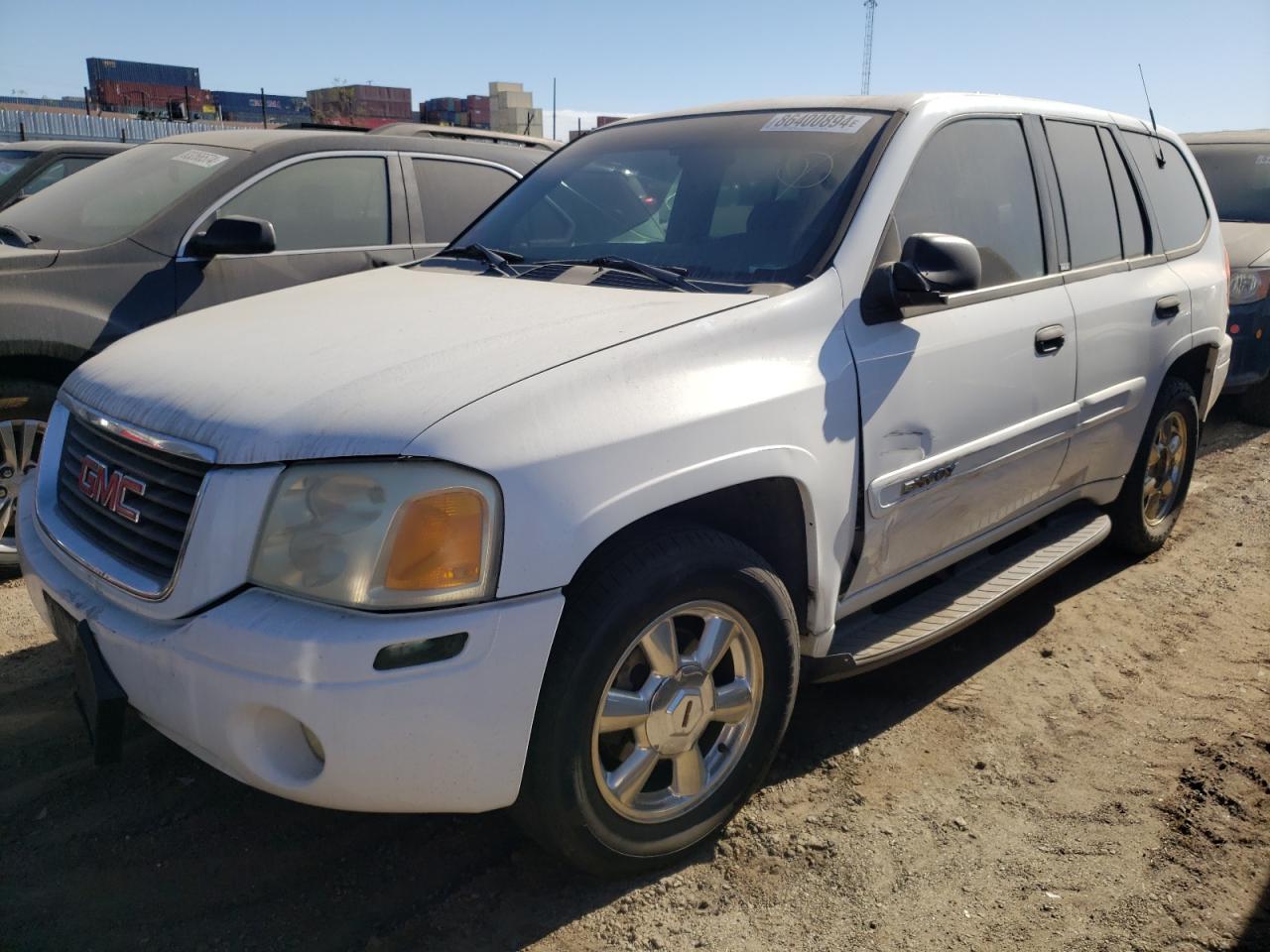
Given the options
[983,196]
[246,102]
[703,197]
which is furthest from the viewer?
[246,102]

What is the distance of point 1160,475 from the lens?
4727 mm

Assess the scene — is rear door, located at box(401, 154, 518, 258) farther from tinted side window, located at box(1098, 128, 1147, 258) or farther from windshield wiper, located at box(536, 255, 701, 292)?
tinted side window, located at box(1098, 128, 1147, 258)

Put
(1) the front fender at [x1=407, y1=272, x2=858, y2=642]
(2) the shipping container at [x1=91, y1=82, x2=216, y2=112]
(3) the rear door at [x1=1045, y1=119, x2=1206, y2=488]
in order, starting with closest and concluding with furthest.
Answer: (1) the front fender at [x1=407, y1=272, x2=858, y2=642], (3) the rear door at [x1=1045, y1=119, x2=1206, y2=488], (2) the shipping container at [x1=91, y1=82, x2=216, y2=112]

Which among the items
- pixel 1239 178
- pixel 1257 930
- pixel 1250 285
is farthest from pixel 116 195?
pixel 1239 178

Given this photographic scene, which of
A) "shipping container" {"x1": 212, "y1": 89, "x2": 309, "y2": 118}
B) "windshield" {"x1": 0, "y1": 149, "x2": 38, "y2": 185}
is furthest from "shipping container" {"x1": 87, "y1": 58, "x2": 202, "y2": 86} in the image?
"windshield" {"x1": 0, "y1": 149, "x2": 38, "y2": 185}

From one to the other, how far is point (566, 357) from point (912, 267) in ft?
3.44

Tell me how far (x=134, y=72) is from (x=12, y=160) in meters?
80.4

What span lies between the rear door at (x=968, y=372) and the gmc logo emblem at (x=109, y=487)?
1.76m

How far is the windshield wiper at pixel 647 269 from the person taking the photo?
2889 millimetres

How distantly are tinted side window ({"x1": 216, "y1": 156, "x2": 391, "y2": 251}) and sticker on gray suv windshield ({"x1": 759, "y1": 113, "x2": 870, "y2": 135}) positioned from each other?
2.48 metres

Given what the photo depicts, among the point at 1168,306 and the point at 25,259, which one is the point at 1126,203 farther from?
the point at 25,259

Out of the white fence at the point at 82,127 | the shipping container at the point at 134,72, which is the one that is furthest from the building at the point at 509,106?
the shipping container at the point at 134,72

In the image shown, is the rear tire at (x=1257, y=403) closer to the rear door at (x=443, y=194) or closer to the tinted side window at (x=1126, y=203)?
the tinted side window at (x=1126, y=203)

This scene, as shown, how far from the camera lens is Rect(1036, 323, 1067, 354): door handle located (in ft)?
11.2
